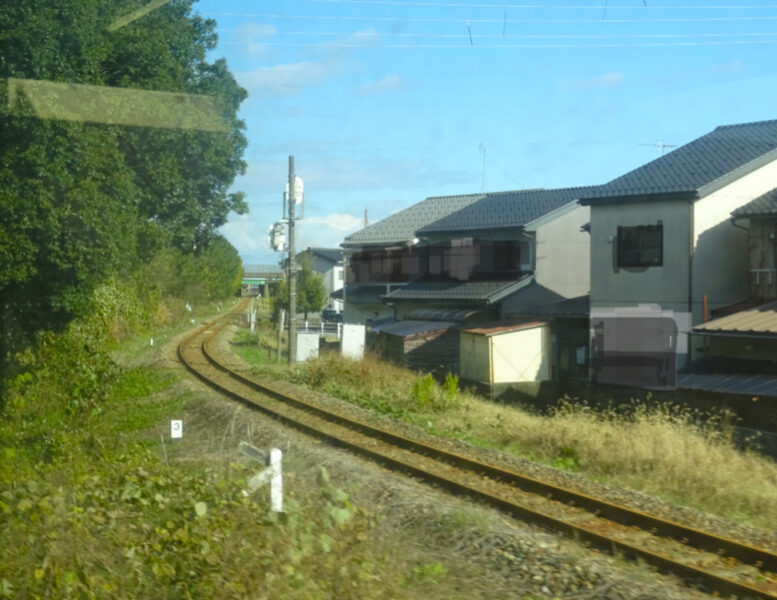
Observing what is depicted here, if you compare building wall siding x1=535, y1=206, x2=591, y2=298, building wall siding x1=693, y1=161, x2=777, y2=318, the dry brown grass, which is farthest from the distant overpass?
the dry brown grass

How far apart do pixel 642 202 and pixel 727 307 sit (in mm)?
2808

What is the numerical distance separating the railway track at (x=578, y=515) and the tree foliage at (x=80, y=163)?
16.6 feet

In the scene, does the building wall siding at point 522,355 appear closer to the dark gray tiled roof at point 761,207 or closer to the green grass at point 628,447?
the green grass at point 628,447

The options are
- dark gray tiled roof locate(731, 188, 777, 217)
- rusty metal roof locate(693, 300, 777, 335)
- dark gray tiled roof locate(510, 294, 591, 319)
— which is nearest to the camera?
rusty metal roof locate(693, 300, 777, 335)

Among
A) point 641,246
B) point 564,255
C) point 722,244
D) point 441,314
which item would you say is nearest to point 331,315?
point 441,314

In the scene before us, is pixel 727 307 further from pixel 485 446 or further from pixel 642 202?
pixel 485 446

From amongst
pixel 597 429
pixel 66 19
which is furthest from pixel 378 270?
pixel 597 429

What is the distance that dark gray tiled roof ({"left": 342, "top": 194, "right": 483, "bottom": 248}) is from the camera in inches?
1132

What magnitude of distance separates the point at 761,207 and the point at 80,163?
1238 centimetres

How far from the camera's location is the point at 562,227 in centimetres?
2381

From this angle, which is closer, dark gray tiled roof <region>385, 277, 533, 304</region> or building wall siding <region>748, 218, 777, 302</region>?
building wall siding <region>748, 218, 777, 302</region>

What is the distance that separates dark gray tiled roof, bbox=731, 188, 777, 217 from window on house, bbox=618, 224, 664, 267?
5.06 ft

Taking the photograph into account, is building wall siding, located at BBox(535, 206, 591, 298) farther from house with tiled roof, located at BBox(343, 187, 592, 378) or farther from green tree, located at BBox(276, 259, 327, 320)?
green tree, located at BBox(276, 259, 327, 320)

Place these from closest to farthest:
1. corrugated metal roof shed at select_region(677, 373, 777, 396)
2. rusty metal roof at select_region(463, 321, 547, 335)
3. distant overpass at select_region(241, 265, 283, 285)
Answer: corrugated metal roof shed at select_region(677, 373, 777, 396) → rusty metal roof at select_region(463, 321, 547, 335) → distant overpass at select_region(241, 265, 283, 285)
